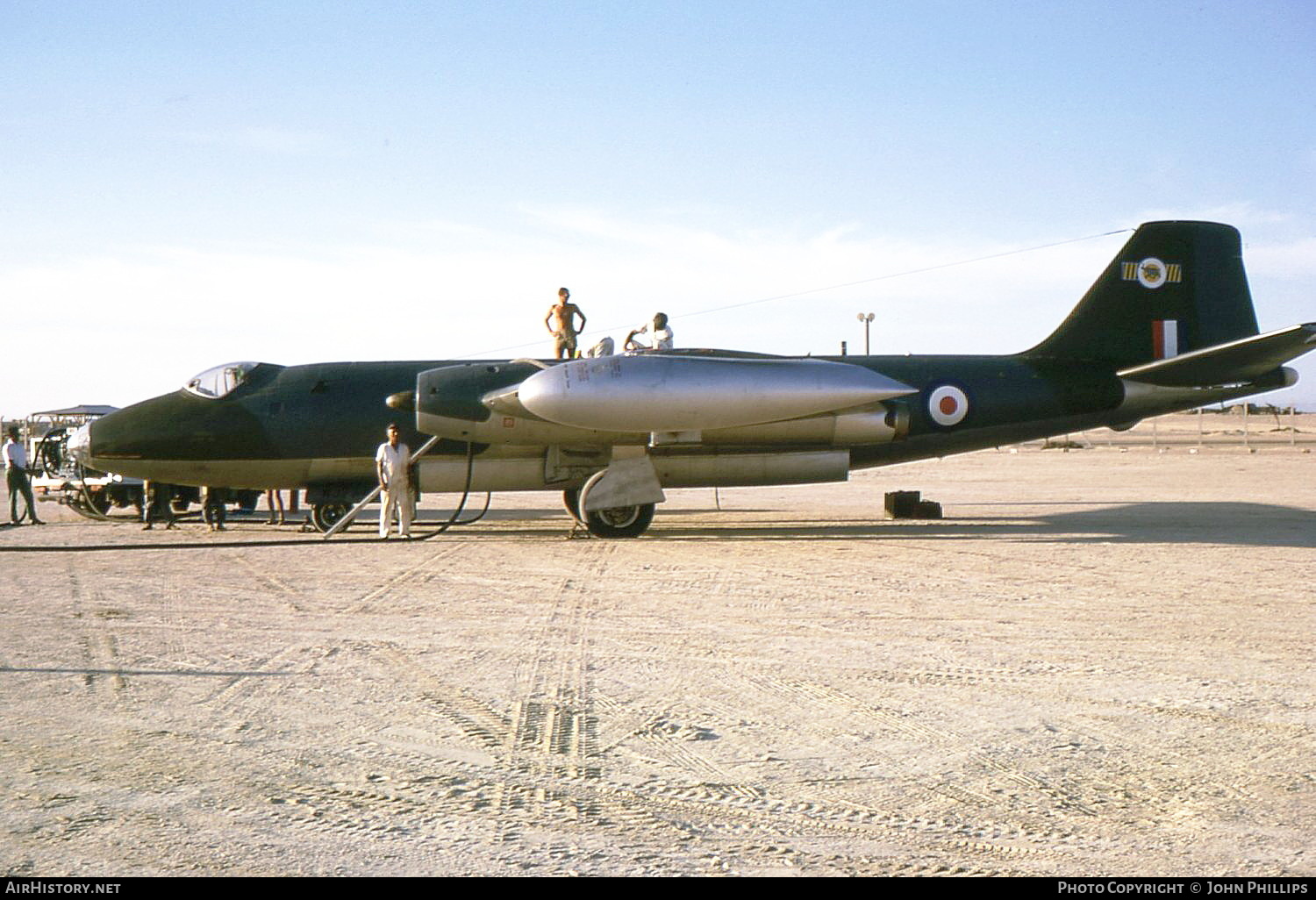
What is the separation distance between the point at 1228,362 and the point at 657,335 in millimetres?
8447

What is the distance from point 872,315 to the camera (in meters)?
46.7

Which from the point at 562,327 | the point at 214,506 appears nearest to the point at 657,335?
the point at 562,327

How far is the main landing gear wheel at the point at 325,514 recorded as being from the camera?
17344 millimetres

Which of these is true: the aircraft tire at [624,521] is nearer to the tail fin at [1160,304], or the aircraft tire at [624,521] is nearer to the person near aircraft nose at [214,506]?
the person near aircraft nose at [214,506]

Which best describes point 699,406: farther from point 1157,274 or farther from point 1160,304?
point 1157,274

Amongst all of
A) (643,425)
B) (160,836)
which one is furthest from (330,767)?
(643,425)

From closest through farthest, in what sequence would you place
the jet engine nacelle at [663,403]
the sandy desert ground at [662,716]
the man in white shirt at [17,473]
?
the sandy desert ground at [662,716] → the jet engine nacelle at [663,403] → the man in white shirt at [17,473]

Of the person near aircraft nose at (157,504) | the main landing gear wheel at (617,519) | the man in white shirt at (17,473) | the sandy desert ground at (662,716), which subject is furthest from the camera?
the man in white shirt at (17,473)

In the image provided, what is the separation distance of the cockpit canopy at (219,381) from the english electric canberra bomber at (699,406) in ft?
0.09

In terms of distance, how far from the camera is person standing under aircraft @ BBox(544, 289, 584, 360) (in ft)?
57.4

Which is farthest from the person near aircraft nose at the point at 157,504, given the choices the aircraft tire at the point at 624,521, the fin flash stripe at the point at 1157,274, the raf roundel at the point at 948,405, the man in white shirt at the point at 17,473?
the fin flash stripe at the point at 1157,274

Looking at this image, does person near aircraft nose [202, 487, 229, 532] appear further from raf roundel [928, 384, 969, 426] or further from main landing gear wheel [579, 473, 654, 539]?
raf roundel [928, 384, 969, 426]

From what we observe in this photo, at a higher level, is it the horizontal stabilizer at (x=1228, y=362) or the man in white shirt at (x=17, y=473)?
the horizontal stabilizer at (x=1228, y=362)
